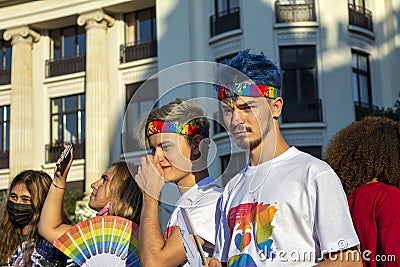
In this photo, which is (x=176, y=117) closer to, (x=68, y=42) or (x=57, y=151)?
(x=57, y=151)

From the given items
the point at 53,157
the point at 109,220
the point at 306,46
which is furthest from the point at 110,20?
the point at 109,220

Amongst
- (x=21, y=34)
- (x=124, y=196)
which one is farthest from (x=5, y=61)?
(x=124, y=196)

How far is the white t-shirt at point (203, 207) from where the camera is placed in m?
3.16

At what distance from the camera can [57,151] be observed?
2422cm

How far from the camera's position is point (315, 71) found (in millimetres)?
21031

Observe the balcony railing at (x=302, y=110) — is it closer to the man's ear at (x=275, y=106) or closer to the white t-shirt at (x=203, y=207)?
the white t-shirt at (x=203, y=207)

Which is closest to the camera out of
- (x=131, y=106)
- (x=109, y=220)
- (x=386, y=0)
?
→ (x=131, y=106)

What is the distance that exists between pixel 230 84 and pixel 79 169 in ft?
69.7

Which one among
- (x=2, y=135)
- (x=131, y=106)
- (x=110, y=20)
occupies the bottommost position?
(x=131, y=106)

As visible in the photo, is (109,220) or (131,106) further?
(109,220)

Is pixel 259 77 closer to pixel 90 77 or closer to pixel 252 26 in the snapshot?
pixel 252 26

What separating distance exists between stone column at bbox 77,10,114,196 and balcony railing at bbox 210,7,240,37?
4.17 metres

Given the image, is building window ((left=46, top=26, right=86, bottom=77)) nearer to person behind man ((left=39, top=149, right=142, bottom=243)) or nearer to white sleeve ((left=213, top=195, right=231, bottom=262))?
person behind man ((left=39, top=149, right=142, bottom=243))

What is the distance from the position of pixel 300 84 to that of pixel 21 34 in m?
10.7
